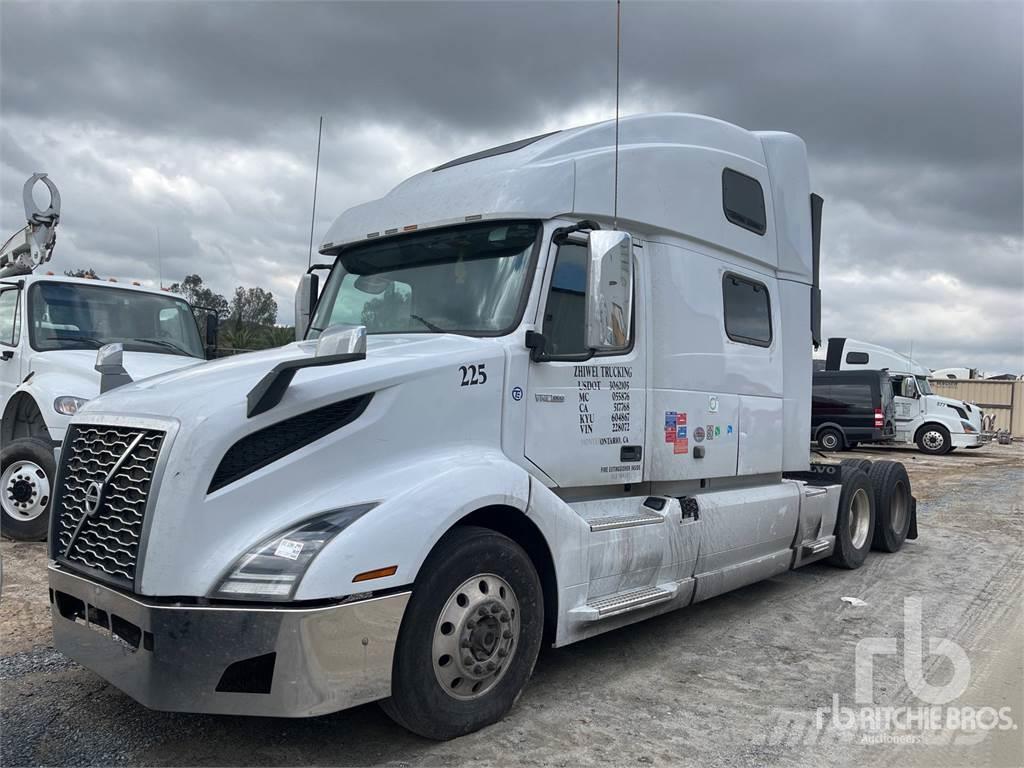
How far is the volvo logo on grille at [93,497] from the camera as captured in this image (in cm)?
348

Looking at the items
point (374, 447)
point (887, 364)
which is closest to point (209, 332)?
point (374, 447)

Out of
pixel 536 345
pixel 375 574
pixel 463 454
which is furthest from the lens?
pixel 536 345

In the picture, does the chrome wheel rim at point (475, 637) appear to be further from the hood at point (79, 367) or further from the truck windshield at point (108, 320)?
the truck windshield at point (108, 320)

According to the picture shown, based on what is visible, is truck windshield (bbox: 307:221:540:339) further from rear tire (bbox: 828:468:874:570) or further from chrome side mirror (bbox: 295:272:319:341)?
rear tire (bbox: 828:468:874:570)

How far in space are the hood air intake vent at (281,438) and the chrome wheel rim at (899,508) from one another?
280 inches

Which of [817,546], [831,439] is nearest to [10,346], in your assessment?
[817,546]

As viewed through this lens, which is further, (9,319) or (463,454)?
(9,319)

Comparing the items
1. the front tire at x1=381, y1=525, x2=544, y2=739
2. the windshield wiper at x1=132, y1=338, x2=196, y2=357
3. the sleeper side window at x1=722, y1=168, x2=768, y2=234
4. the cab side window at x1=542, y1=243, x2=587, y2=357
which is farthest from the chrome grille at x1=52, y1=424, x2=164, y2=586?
the windshield wiper at x1=132, y1=338, x2=196, y2=357

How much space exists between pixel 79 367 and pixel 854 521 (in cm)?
776

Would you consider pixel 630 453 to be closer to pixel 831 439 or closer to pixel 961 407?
pixel 831 439

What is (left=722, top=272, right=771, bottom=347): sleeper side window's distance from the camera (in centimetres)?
601

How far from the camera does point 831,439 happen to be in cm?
2267

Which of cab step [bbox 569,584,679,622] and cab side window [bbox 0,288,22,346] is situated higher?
cab side window [bbox 0,288,22,346]

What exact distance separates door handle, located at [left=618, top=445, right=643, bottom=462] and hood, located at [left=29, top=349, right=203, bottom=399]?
13.9 feet
